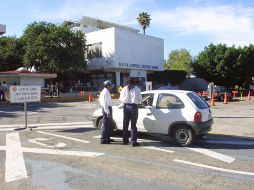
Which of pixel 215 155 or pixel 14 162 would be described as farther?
pixel 215 155

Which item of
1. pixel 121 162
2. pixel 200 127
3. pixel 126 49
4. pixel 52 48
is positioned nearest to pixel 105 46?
pixel 126 49

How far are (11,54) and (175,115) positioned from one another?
38332 mm

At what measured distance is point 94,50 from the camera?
4491 cm

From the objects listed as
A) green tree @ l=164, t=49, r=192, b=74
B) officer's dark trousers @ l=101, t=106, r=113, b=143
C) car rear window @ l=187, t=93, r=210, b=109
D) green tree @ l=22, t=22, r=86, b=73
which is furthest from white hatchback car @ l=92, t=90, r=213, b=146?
green tree @ l=164, t=49, r=192, b=74

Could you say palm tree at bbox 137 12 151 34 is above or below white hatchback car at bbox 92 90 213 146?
above

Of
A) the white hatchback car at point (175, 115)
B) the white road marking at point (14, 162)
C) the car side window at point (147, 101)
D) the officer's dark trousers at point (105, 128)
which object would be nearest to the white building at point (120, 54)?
the car side window at point (147, 101)

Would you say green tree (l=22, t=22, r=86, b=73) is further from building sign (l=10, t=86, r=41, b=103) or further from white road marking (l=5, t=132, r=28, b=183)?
white road marking (l=5, t=132, r=28, b=183)

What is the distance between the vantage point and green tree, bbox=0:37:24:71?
44.2 metres

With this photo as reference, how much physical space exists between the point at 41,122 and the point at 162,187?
9722mm

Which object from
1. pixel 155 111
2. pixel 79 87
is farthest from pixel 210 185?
pixel 79 87

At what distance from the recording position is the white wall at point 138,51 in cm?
4334

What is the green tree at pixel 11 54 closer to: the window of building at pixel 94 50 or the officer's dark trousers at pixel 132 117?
the window of building at pixel 94 50

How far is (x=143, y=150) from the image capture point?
878 cm

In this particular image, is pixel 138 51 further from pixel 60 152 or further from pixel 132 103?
pixel 60 152
